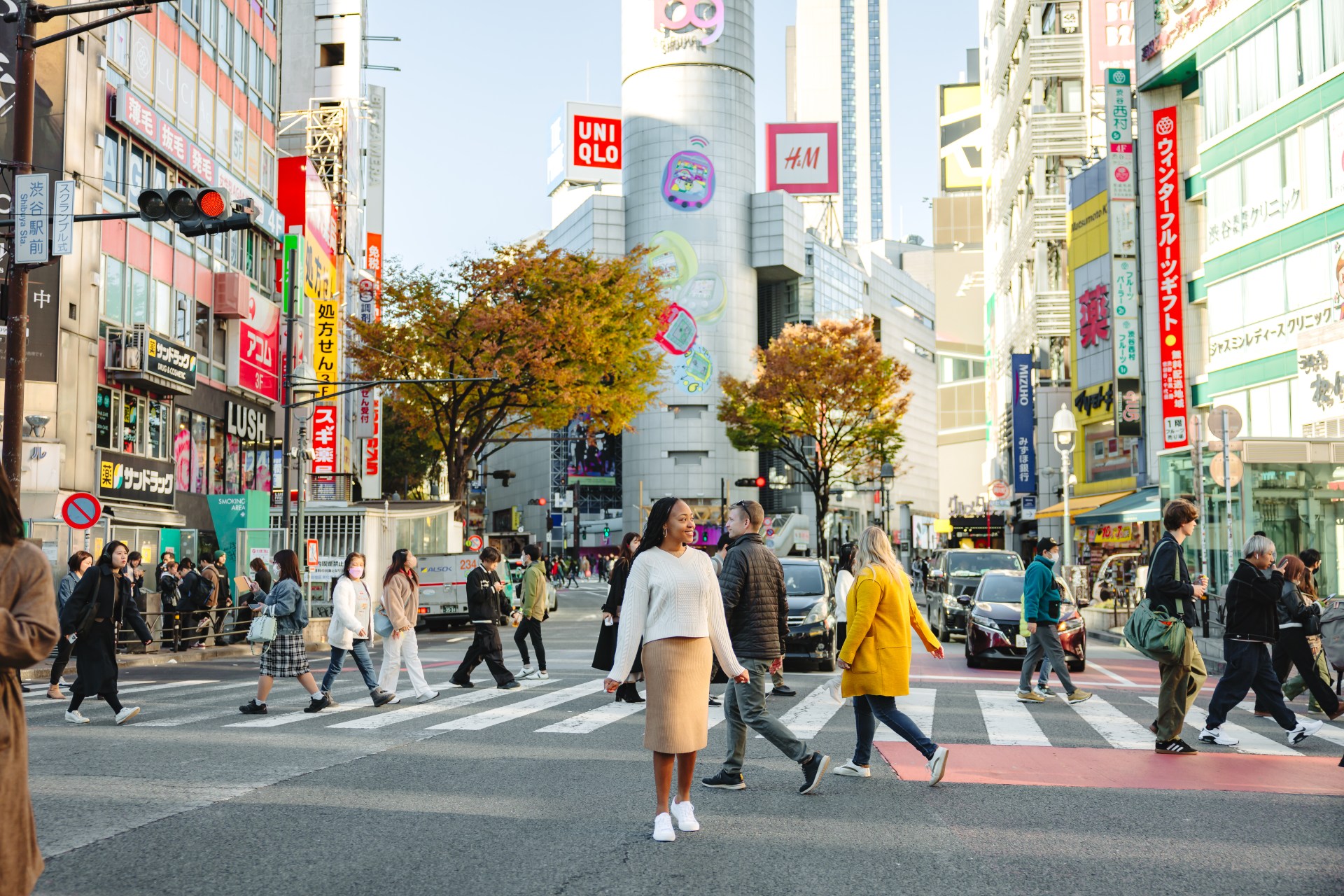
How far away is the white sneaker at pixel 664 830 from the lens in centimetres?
668

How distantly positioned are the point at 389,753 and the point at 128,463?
761 inches

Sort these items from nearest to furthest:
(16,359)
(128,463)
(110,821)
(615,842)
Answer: (615,842), (110,821), (16,359), (128,463)

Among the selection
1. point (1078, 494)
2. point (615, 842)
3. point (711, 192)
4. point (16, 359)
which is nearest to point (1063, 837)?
point (615, 842)

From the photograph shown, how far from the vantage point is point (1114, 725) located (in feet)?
40.9

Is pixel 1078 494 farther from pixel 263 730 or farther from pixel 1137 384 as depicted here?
pixel 263 730

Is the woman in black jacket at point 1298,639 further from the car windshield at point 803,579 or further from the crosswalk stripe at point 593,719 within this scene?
the car windshield at point 803,579

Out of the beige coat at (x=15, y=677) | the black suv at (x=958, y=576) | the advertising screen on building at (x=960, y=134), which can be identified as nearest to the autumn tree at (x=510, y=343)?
the black suv at (x=958, y=576)

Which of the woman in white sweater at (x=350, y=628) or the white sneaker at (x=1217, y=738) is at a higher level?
the woman in white sweater at (x=350, y=628)

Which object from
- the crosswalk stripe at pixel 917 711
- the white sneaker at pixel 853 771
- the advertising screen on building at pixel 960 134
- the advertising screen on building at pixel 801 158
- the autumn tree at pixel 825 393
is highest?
the advertising screen on building at pixel 960 134

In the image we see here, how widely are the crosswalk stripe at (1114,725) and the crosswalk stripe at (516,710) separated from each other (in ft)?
18.6

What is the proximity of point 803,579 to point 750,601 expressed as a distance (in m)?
10.2

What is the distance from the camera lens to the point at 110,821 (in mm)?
7152

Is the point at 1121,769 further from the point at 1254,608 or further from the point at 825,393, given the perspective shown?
the point at 825,393

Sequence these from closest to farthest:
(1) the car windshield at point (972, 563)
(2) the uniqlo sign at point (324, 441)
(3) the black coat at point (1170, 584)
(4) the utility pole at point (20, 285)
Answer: (3) the black coat at point (1170, 584) → (4) the utility pole at point (20, 285) → (1) the car windshield at point (972, 563) → (2) the uniqlo sign at point (324, 441)
